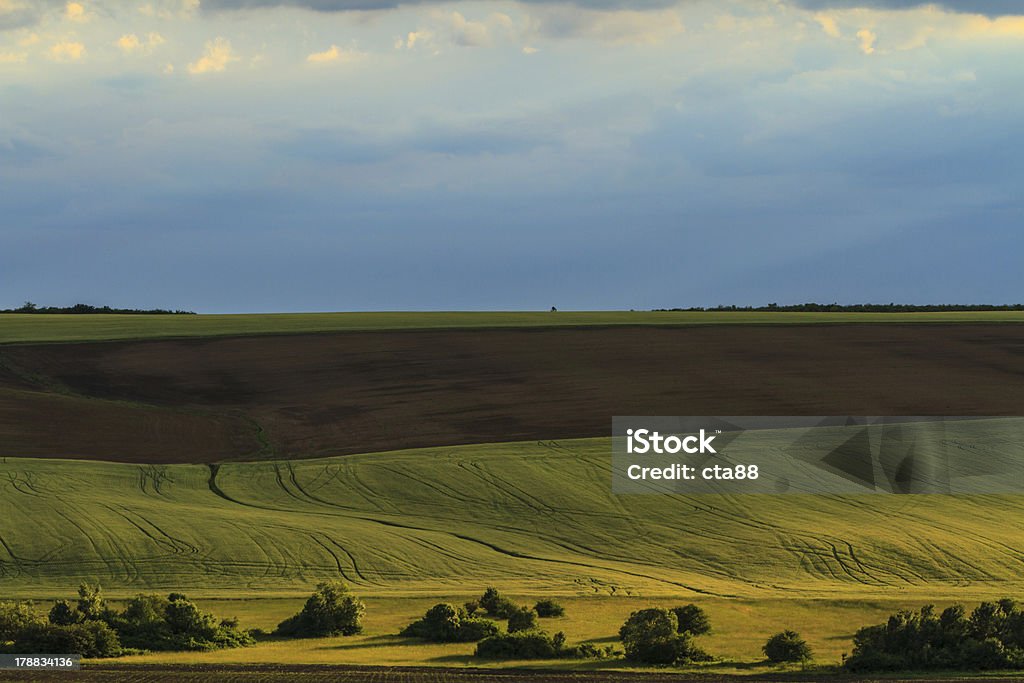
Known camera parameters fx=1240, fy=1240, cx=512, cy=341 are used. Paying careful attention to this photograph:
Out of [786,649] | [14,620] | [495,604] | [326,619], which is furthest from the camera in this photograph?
[495,604]

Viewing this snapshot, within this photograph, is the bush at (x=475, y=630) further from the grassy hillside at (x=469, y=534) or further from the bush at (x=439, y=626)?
the grassy hillside at (x=469, y=534)

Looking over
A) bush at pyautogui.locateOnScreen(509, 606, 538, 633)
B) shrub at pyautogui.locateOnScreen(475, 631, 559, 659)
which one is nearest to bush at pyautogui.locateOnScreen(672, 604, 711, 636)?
bush at pyautogui.locateOnScreen(509, 606, 538, 633)

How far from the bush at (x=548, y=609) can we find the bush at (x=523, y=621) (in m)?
1.47

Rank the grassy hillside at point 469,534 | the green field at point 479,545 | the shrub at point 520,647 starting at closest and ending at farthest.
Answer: the shrub at point 520,647
the green field at point 479,545
the grassy hillside at point 469,534

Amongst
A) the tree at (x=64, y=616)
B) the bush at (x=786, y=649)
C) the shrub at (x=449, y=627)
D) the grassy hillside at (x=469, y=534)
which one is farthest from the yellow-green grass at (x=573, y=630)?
the tree at (x=64, y=616)

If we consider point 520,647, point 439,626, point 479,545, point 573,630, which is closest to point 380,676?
point 520,647

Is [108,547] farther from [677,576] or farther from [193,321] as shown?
[193,321]

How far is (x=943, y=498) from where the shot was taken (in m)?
42.2

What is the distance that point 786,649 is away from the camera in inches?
978

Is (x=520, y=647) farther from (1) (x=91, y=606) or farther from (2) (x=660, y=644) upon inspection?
(1) (x=91, y=606)

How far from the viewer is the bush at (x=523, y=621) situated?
88.8 feet

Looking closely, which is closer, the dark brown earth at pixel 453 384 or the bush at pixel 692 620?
the bush at pixel 692 620

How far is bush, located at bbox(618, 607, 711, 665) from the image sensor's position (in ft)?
81.5

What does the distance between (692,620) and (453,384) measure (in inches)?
1404
